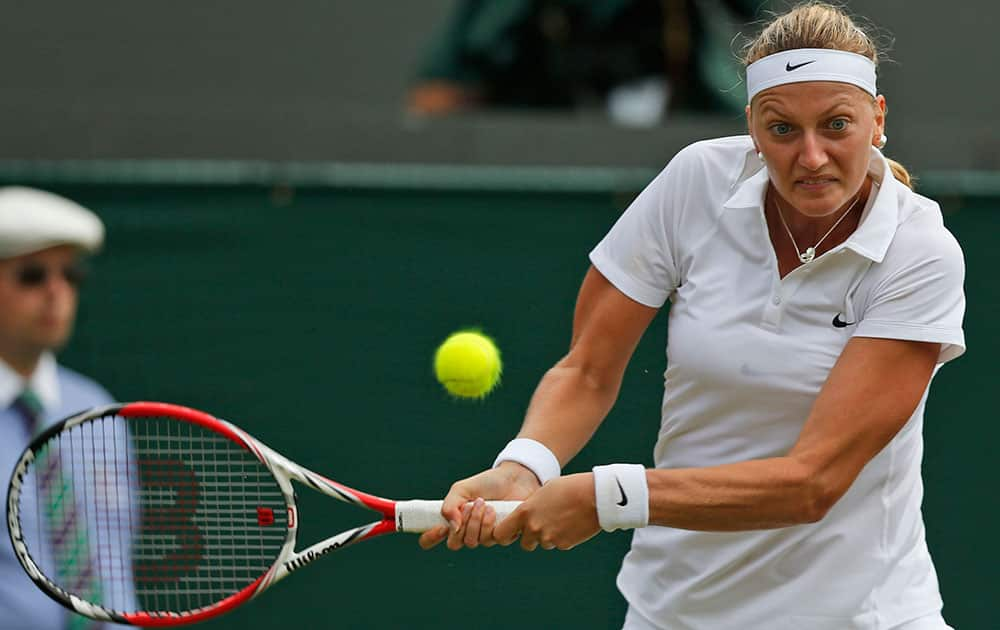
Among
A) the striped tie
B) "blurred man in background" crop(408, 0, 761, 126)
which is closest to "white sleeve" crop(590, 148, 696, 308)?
the striped tie

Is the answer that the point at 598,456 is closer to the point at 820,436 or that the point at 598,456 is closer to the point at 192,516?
the point at 192,516

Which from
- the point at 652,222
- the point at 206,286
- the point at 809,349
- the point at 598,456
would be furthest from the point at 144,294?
the point at 809,349

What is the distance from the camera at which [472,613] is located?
3594mm

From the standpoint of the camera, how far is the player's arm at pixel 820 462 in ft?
7.02

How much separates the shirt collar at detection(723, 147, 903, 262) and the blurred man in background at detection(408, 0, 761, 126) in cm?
301

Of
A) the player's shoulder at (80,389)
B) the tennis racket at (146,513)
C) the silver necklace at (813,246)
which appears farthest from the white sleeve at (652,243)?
the player's shoulder at (80,389)

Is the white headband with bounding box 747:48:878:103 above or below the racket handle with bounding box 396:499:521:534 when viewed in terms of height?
above

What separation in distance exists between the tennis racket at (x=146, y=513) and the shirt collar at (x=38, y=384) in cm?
10

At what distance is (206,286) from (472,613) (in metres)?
0.97

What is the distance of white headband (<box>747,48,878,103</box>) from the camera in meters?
2.16

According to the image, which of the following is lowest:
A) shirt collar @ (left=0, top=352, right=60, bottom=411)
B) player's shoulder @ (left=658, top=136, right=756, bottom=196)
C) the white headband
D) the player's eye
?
shirt collar @ (left=0, top=352, right=60, bottom=411)

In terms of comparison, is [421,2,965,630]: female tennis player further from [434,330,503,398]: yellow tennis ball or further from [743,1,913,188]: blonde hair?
[434,330,503,398]: yellow tennis ball

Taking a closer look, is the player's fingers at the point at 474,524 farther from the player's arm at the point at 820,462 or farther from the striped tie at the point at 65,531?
the striped tie at the point at 65,531

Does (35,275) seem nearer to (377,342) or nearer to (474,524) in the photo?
(377,342)
